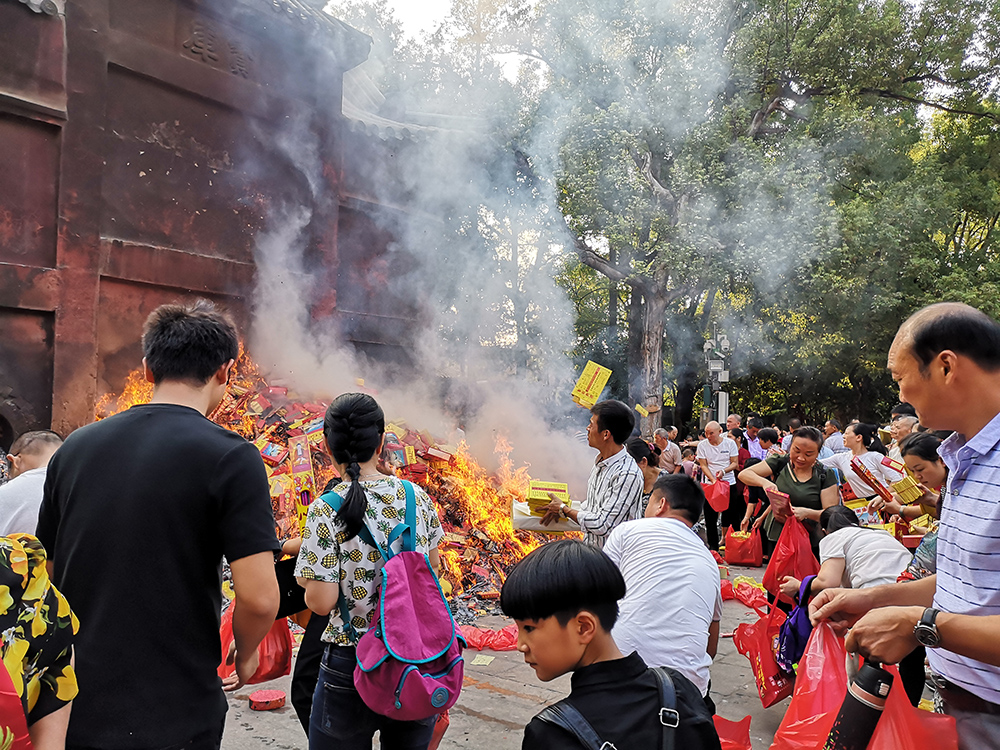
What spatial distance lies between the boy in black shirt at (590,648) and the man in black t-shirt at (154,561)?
82cm

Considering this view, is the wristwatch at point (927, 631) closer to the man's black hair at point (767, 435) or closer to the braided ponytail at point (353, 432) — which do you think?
the braided ponytail at point (353, 432)

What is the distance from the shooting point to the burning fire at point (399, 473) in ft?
26.2

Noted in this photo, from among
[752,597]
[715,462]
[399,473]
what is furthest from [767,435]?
[752,597]

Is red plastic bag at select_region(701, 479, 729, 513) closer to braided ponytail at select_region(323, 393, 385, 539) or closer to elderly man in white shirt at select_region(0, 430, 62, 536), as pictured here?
braided ponytail at select_region(323, 393, 385, 539)

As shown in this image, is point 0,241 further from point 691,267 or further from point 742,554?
point 691,267

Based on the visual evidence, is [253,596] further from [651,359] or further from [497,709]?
[651,359]

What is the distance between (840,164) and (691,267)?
3.99m

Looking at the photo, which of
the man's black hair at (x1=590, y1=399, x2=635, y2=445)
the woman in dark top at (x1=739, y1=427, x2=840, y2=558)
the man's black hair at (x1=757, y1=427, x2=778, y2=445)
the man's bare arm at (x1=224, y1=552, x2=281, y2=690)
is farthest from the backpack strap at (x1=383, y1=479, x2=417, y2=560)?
the man's black hair at (x1=757, y1=427, x2=778, y2=445)

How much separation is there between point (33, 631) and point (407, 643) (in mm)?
1395

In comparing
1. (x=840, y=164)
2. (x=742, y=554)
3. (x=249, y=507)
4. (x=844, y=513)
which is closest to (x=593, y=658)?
(x=249, y=507)

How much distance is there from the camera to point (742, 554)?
10039mm

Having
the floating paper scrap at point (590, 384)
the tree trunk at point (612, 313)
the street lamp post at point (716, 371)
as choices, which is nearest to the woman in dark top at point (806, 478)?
the floating paper scrap at point (590, 384)

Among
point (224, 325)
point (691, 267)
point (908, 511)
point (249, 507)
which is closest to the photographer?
point (249, 507)

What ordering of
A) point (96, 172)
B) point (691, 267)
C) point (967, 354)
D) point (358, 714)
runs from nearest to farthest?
point (967, 354) → point (358, 714) → point (96, 172) → point (691, 267)
